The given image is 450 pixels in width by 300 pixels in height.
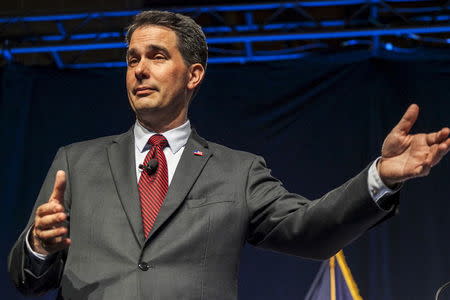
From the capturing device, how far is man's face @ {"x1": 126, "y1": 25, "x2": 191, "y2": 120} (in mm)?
2061

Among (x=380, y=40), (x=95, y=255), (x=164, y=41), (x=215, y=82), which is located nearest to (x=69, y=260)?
(x=95, y=255)

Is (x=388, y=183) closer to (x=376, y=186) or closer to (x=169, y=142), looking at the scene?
(x=376, y=186)

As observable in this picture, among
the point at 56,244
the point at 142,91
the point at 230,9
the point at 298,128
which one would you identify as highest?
the point at 142,91

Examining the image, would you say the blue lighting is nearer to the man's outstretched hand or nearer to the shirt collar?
the shirt collar

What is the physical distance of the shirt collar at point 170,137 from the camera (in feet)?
6.68

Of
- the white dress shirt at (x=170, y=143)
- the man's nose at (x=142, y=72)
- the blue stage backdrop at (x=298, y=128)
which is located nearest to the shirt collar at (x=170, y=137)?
the white dress shirt at (x=170, y=143)

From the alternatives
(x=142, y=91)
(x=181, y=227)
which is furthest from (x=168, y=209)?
(x=142, y=91)

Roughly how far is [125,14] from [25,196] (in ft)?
5.21

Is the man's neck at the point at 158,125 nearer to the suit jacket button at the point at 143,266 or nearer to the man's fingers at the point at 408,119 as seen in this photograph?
the suit jacket button at the point at 143,266

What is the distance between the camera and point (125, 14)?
4.91 meters

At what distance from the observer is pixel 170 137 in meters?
2.06

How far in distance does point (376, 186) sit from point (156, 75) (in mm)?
780

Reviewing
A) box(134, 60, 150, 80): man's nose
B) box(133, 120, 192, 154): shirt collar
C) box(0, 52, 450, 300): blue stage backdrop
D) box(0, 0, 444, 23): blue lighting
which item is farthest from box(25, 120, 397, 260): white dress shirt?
box(0, 52, 450, 300): blue stage backdrop

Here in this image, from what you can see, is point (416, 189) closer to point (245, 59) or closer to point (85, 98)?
point (245, 59)
